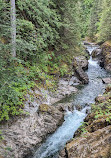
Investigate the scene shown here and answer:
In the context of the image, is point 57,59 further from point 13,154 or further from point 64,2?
point 13,154

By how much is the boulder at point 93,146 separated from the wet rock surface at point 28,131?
6.18ft

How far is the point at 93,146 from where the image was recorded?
387cm

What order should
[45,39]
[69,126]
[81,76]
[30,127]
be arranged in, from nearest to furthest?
Answer: 1. [30,127]
2. [69,126]
3. [45,39]
4. [81,76]

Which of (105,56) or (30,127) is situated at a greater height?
(105,56)

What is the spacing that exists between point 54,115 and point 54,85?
380 centimetres

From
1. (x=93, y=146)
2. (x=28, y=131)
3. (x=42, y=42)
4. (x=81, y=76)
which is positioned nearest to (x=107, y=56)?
(x=81, y=76)

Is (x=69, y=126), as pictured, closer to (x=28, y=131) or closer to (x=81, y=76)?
(x=28, y=131)

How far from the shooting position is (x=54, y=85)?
10398 millimetres

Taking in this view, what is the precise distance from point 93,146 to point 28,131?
3.12m

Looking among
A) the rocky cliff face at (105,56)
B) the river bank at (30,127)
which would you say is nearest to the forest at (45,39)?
the river bank at (30,127)

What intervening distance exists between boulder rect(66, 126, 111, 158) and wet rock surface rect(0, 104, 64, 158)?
1.89 m

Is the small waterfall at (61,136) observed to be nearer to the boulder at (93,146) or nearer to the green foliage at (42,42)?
the boulder at (93,146)

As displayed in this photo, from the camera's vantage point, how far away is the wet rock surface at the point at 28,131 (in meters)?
4.98

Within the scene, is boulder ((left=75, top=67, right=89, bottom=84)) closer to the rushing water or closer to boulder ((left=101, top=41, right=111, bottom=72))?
the rushing water
